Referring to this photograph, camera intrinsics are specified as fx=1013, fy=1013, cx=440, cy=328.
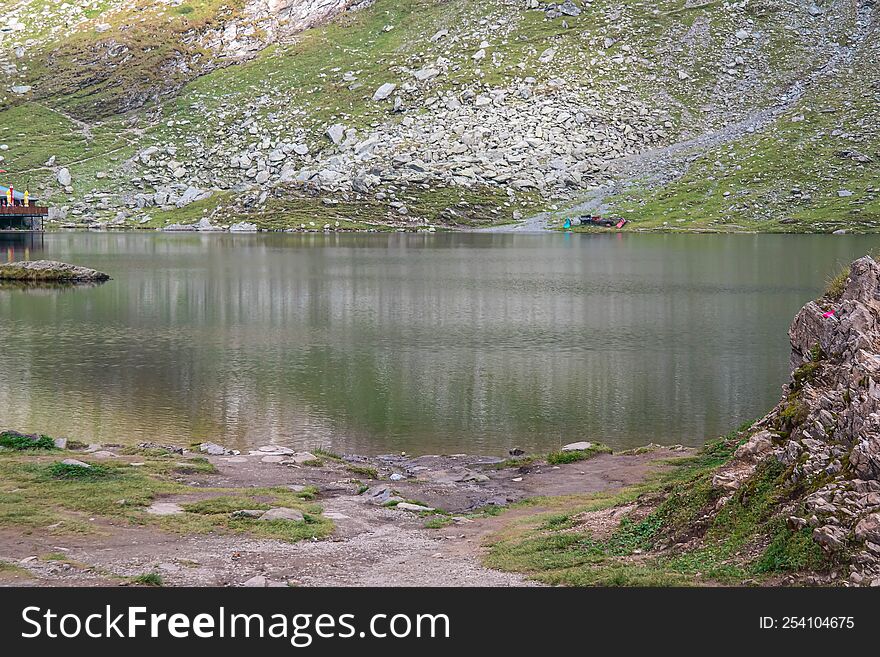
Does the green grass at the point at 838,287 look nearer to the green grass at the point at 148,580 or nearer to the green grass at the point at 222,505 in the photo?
the green grass at the point at 222,505

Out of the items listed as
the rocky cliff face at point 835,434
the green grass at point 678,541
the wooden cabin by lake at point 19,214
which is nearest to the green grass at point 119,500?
the green grass at point 678,541

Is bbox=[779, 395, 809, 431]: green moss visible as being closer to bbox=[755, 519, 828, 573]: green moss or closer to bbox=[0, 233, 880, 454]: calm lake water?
bbox=[755, 519, 828, 573]: green moss

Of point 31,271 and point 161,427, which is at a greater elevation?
point 31,271

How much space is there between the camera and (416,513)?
997 inches

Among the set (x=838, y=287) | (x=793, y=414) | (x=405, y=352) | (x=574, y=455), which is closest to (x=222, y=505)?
(x=793, y=414)

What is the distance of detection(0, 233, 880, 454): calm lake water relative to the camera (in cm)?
3984

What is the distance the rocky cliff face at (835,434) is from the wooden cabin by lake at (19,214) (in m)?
156

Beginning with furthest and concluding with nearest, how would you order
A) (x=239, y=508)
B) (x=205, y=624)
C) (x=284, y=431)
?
(x=284, y=431), (x=239, y=508), (x=205, y=624)

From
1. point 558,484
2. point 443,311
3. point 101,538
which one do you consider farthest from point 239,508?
point 443,311

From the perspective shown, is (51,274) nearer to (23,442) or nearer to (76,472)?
(23,442)

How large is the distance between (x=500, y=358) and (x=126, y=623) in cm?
4244

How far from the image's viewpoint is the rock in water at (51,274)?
310 ft

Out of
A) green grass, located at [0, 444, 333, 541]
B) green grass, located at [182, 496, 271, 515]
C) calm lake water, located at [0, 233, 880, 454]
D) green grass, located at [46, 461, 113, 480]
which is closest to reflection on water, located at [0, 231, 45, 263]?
calm lake water, located at [0, 233, 880, 454]

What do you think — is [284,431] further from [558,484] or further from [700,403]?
[700,403]
